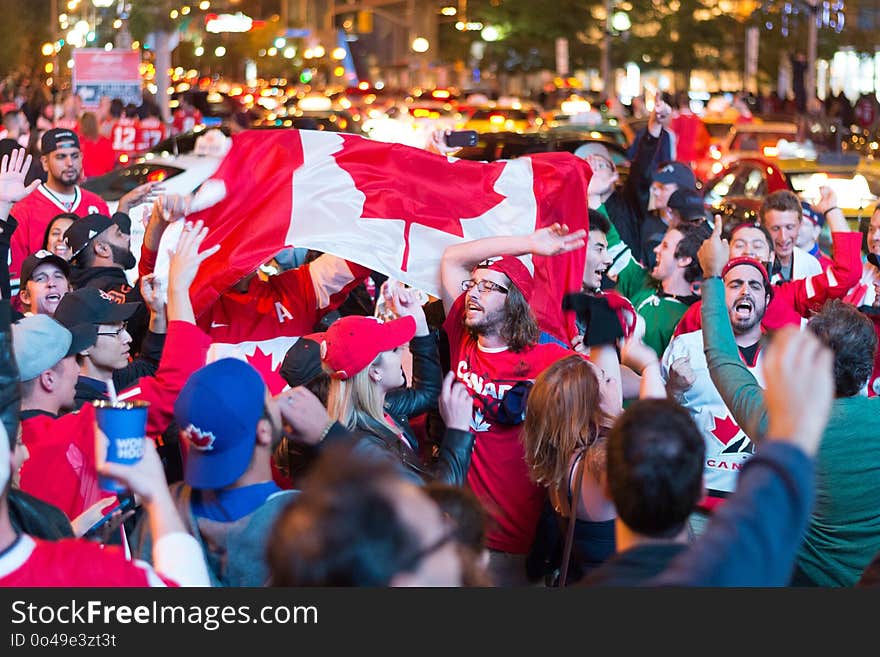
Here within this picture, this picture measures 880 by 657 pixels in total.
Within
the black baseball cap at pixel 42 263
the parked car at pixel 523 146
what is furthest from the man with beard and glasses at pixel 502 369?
the parked car at pixel 523 146

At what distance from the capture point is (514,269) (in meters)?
7.01

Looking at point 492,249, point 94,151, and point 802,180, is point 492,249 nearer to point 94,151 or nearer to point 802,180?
point 802,180

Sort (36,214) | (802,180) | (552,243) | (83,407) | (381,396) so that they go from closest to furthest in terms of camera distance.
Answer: (83,407), (381,396), (552,243), (36,214), (802,180)

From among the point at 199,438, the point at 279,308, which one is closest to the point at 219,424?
the point at 199,438

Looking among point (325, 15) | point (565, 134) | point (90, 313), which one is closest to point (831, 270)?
point (90, 313)

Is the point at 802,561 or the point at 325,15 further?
the point at 325,15

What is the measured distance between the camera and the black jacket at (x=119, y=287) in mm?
7684

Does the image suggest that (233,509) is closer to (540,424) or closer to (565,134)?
(540,424)

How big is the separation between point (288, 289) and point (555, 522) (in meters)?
2.43

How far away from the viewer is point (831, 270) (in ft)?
27.0

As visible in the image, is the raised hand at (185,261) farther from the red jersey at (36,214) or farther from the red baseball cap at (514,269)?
the red jersey at (36,214)

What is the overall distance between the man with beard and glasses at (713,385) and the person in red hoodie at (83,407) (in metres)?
2.12

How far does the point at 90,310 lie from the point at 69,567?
9.63 feet

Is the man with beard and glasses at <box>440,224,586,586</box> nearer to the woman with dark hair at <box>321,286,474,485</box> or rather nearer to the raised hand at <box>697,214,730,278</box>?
the woman with dark hair at <box>321,286,474,485</box>
